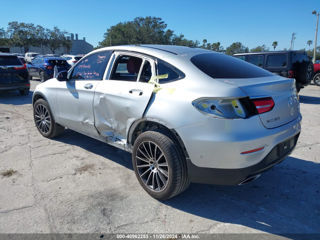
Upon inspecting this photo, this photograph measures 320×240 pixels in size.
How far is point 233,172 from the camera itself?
91.0 inches

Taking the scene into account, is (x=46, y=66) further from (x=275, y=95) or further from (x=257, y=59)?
(x=275, y=95)

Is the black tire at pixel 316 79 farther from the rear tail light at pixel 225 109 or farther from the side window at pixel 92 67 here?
the rear tail light at pixel 225 109

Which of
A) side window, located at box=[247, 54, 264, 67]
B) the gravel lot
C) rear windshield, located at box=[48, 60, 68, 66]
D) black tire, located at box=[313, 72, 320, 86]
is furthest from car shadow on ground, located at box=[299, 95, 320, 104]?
rear windshield, located at box=[48, 60, 68, 66]

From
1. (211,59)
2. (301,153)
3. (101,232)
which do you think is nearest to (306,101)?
(301,153)

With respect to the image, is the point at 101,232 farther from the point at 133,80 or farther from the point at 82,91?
the point at 82,91

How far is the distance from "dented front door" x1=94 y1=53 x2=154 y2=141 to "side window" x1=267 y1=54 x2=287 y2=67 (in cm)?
813

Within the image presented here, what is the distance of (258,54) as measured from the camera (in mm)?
10414

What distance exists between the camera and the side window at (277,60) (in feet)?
31.2

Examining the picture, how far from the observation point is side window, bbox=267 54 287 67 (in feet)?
31.2

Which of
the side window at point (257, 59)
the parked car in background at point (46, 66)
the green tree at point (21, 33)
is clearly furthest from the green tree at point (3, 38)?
the side window at point (257, 59)

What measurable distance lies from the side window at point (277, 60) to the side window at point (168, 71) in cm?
821

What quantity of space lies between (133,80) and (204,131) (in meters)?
1.24

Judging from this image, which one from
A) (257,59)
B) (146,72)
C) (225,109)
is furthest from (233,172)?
(257,59)

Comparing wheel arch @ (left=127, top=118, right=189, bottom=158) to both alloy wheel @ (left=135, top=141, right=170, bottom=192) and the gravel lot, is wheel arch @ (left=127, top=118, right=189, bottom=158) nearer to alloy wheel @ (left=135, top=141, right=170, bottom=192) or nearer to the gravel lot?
alloy wheel @ (left=135, top=141, right=170, bottom=192)
